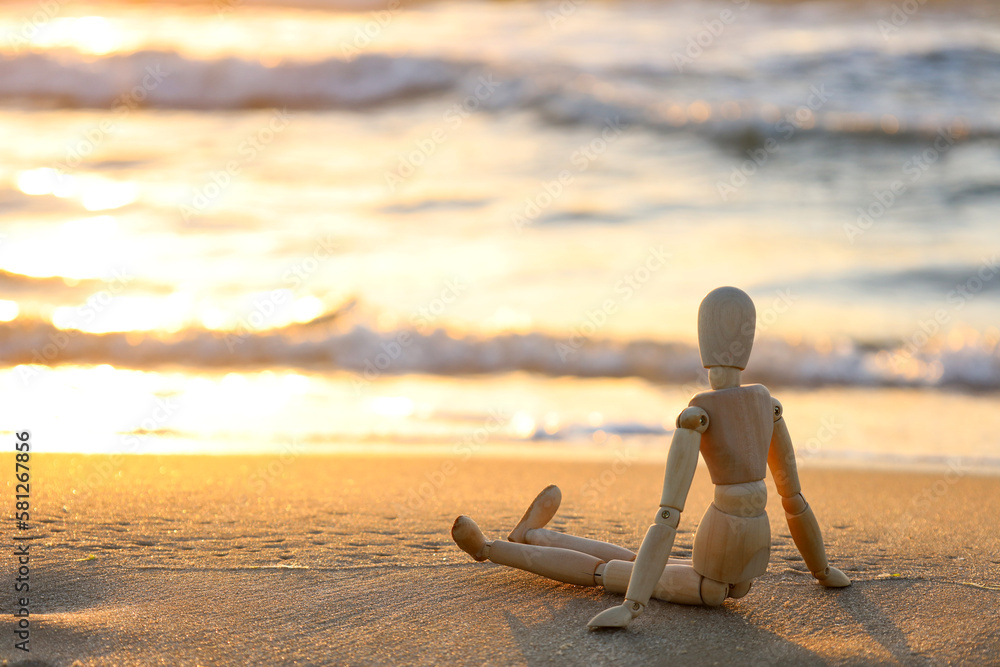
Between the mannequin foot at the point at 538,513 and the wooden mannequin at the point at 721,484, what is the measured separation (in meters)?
0.31

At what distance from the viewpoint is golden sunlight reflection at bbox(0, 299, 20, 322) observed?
340 inches

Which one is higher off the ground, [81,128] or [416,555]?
[81,128]

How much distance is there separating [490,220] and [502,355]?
13.0 ft

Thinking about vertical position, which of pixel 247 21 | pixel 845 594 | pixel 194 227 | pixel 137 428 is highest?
pixel 247 21

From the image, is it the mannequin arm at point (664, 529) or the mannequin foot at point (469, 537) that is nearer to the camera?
the mannequin arm at point (664, 529)

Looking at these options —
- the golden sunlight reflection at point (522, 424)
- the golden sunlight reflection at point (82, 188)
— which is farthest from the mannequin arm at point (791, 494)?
the golden sunlight reflection at point (82, 188)

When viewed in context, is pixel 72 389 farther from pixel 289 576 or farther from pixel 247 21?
pixel 247 21

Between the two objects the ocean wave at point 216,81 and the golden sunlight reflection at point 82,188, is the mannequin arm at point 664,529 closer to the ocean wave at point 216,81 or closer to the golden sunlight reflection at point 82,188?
the golden sunlight reflection at point 82,188

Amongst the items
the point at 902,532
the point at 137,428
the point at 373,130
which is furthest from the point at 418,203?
the point at 902,532

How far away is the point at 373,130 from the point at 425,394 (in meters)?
10.0

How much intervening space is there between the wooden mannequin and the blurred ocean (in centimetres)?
274

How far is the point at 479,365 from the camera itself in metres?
8.14

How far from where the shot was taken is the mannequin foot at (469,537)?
273 cm

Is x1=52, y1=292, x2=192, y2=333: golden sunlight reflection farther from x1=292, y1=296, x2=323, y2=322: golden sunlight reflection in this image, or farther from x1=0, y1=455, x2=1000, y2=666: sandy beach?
x1=0, y1=455, x2=1000, y2=666: sandy beach
